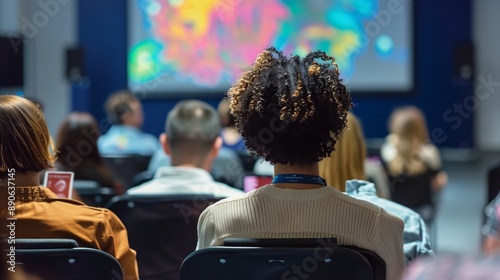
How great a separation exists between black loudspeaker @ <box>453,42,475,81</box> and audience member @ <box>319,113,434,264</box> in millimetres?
7540

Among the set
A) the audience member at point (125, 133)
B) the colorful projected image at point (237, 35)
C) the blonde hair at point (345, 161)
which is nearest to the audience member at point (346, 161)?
the blonde hair at point (345, 161)

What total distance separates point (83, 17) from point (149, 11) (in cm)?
113

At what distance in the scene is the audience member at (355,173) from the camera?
7.95 feet

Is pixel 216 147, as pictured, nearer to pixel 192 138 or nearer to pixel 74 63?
pixel 192 138

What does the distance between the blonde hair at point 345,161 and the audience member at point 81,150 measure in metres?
1.55

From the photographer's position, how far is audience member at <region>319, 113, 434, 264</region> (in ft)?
7.95

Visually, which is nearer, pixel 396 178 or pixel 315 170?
pixel 315 170

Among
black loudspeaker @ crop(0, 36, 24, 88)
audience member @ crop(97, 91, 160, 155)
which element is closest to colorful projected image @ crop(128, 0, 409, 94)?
black loudspeaker @ crop(0, 36, 24, 88)

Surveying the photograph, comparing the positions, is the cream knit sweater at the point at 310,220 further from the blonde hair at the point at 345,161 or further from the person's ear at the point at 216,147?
the person's ear at the point at 216,147

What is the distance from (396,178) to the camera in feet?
17.3

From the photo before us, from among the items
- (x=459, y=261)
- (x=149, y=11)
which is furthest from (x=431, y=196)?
(x=149, y=11)

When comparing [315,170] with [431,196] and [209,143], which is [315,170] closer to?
[209,143]

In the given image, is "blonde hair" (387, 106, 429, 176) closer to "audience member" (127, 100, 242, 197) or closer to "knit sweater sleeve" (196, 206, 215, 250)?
"audience member" (127, 100, 242, 197)

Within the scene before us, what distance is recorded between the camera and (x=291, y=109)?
1.84 meters
